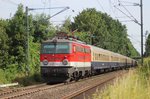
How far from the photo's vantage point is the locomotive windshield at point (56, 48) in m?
26.8

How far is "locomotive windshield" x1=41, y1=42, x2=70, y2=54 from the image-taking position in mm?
26781

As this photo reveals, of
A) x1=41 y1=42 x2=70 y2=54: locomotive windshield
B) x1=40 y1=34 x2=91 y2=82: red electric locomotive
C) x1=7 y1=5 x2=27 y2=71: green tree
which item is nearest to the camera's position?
x1=40 y1=34 x2=91 y2=82: red electric locomotive

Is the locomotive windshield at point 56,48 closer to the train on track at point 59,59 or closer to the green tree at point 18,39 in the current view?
the train on track at point 59,59

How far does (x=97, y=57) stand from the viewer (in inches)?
1592

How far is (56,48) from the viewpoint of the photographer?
26.8 m

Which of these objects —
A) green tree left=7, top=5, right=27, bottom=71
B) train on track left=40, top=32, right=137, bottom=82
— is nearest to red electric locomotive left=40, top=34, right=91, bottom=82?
train on track left=40, top=32, right=137, bottom=82

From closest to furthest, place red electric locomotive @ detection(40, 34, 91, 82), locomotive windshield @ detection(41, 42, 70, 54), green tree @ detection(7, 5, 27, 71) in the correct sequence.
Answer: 1. red electric locomotive @ detection(40, 34, 91, 82)
2. locomotive windshield @ detection(41, 42, 70, 54)
3. green tree @ detection(7, 5, 27, 71)

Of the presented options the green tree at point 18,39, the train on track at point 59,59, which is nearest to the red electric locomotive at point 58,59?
the train on track at point 59,59

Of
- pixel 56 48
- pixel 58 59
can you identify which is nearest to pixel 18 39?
pixel 56 48

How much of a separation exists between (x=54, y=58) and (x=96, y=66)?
12698 millimetres

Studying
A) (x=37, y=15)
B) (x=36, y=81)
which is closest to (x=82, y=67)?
(x=36, y=81)

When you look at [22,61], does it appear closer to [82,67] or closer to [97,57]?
[82,67]

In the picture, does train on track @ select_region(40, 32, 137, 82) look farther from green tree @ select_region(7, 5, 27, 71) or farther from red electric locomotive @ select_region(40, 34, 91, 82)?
green tree @ select_region(7, 5, 27, 71)

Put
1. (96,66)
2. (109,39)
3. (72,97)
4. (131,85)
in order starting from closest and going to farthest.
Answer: (131,85) < (72,97) < (96,66) < (109,39)
